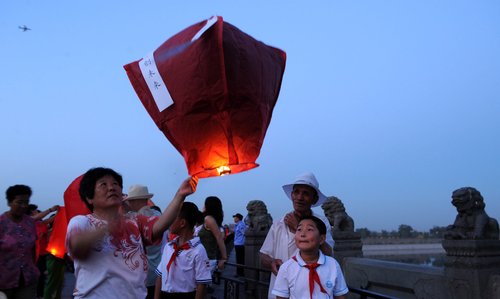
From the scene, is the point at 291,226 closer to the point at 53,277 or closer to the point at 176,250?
the point at 176,250

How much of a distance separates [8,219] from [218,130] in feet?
11.1

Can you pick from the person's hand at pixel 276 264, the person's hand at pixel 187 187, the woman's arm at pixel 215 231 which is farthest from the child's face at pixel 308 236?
the woman's arm at pixel 215 231

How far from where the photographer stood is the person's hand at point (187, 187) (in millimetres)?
2457

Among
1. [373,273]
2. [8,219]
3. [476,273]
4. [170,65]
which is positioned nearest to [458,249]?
[476,273]

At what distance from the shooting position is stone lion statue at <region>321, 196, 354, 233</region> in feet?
25.0

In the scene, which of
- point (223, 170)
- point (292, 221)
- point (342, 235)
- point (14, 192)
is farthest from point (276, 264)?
point (342, 235)

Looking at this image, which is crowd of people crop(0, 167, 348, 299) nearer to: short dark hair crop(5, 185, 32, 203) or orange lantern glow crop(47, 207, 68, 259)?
short dark hair crop(5, 185, 32, 203)

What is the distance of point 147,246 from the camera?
9.32 ft

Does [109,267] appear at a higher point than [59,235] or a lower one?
lower

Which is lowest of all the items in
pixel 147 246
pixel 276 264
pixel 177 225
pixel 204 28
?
pixel 276 264

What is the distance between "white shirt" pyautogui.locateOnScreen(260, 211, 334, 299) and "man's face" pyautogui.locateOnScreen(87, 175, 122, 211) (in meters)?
1.46

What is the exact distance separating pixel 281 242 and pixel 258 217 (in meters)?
5.55

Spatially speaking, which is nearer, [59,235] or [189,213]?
[189,213]

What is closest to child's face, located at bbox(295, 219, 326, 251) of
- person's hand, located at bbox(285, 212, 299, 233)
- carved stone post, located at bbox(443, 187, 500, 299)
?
person's hand, located at bbox(285, 212, 299, 233)
